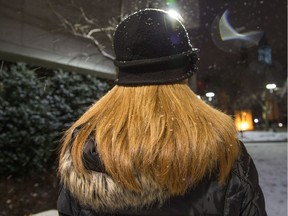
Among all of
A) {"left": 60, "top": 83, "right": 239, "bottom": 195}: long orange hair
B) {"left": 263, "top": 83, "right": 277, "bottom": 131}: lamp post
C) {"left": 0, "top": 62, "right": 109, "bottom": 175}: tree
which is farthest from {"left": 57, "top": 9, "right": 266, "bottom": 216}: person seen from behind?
{"left": 263, "top": 83, "right": 277, "bottom": 131}: lamp post

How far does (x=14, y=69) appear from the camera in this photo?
6.96 metres

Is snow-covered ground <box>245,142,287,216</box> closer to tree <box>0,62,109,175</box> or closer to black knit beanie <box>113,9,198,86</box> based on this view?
tree <box>0,62,109,175</box>

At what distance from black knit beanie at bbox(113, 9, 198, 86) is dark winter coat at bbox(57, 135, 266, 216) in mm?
359

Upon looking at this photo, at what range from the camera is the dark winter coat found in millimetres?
1402

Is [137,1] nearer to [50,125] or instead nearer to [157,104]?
[50,125]

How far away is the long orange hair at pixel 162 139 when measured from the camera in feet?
4.33

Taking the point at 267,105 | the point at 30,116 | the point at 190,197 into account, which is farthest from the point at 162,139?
the point at 267,105

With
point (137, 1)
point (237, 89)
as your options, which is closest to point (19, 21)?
point (137, 1)

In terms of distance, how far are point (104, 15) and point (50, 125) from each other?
316 centimetres

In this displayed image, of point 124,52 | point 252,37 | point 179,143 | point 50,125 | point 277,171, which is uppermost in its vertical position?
point 252,37

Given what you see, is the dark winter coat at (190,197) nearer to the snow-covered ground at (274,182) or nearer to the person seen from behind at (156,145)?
the person seen from behind at (156,145)

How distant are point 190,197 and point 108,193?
34 centimetres

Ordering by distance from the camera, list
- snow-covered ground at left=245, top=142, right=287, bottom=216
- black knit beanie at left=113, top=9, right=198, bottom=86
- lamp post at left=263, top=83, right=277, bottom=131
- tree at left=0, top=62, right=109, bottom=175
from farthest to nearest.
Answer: lamp post at left=263, top=83, right=277, bottom=131 → tree at left=0, top=62, right=109, bottom=175 → snow-covered ground at left=245, top=142, right=287, bottom=216 → black knit beanie at left=113, top=9, right=198, bottom=86

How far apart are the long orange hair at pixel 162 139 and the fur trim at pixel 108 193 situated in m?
0.04
